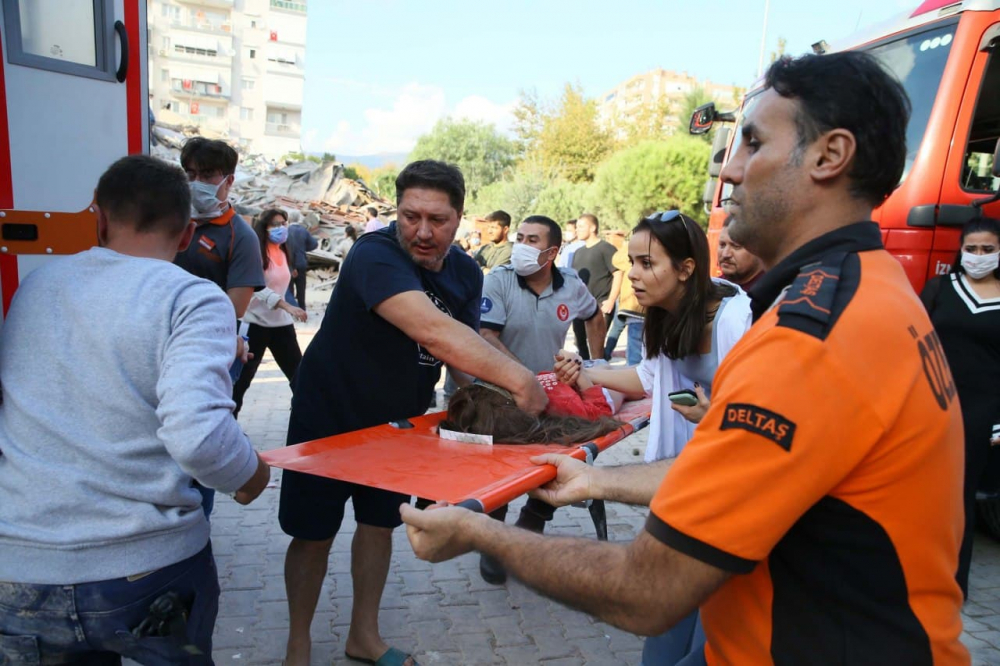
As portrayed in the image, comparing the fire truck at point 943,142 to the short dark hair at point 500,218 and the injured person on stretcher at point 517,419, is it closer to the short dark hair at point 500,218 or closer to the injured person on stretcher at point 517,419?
the injured person on stretcher at point 517,419

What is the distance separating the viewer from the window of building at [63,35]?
201 centimetres

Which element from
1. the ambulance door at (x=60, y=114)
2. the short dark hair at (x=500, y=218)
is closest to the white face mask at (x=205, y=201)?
the ambulance door at (x=60, y=114)

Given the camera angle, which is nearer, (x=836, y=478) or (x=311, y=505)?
(x=836, y=478)

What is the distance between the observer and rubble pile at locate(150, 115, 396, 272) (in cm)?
2347

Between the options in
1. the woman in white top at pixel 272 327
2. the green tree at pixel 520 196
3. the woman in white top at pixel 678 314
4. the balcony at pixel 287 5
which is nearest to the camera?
the woman in white top at pixel 678 314

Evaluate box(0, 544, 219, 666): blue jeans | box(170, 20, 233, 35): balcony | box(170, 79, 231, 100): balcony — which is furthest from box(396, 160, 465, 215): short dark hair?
box(170, 20, 233, 35): balcony

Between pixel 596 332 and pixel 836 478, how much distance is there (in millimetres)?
4012

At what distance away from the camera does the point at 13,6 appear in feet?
6.52

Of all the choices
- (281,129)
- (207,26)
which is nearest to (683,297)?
(207,26)

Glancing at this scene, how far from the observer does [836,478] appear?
1054mm

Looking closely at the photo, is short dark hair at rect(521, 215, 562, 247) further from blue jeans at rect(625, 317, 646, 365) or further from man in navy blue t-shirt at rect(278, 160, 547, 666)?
blue jeans at rect(625, 317, 646, 365)

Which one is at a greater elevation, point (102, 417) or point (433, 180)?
point (433, 180)

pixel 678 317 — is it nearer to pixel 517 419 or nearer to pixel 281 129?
pixel 517 419

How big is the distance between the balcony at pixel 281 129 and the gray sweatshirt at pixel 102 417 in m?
77.2
